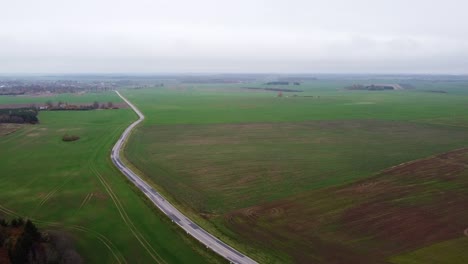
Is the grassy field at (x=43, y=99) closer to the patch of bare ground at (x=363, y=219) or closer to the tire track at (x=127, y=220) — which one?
the tire track at (x=127, y=220)

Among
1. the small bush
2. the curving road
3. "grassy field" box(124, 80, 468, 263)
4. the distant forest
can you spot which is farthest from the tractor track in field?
the small bush

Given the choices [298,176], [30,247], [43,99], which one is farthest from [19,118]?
[298,176]

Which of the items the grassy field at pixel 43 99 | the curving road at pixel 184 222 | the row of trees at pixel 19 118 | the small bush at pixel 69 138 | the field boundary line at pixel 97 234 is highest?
the grassy field at pixel 43 99

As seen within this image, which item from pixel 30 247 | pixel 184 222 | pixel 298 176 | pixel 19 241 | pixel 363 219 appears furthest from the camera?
pixel 298 176

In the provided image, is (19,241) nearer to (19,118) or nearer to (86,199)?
(86,199)

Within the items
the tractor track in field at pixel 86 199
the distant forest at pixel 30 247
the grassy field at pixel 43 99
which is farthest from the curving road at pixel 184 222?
the grassy field at pixel 43 99

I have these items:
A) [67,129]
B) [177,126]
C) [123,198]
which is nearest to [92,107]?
[67,129]
